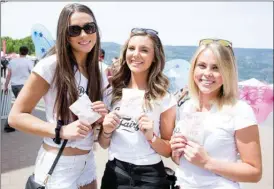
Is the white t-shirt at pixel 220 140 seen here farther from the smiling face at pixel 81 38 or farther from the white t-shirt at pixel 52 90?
the smiling face at pixel 81 38

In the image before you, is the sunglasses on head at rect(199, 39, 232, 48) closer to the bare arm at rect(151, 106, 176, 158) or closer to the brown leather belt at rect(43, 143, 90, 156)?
the bare arm at rect(151, 106, 176, 158)

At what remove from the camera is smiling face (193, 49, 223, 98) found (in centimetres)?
178

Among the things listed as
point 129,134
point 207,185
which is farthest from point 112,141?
point 207,185

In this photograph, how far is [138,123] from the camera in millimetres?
1894

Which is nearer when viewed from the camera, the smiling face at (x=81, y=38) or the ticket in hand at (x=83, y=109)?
the ticket in hand at (x=83, y=109)

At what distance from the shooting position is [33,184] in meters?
1.80

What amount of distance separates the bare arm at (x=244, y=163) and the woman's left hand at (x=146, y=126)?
397 mm

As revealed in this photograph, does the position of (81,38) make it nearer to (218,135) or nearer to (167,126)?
(167,126)

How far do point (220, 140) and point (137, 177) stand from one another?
1.90ft

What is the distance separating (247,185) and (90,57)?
3.72 meters

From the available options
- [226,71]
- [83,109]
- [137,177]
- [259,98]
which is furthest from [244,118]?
[259,98]

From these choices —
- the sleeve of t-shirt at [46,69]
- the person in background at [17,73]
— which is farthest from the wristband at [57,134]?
the person in background at [17,73]

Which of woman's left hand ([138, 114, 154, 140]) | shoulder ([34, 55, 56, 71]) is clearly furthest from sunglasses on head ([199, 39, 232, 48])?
shoulder ([34, 55, 56, 71])

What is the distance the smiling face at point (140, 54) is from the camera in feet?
6.78
